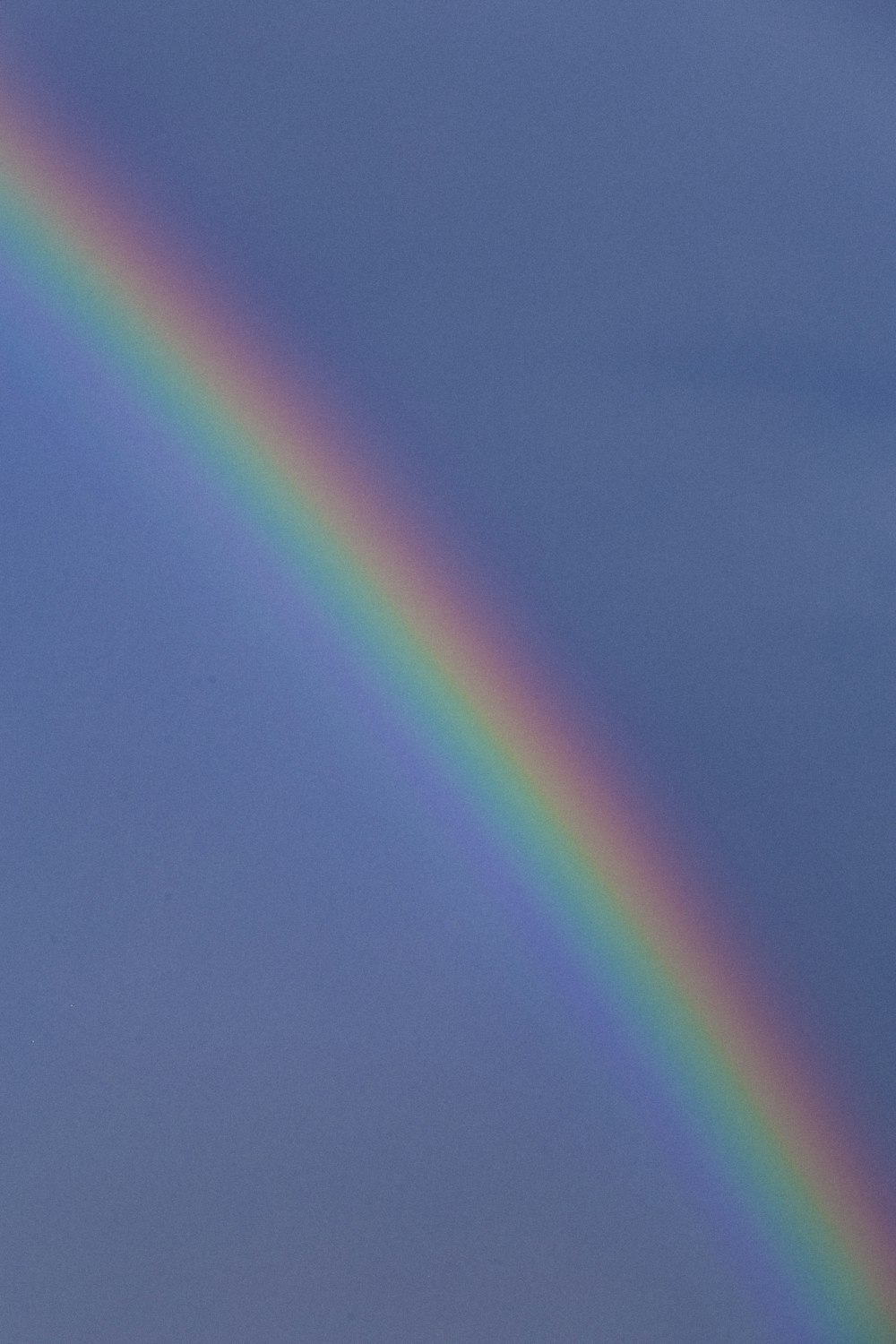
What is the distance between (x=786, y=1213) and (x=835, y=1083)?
1.18 ft

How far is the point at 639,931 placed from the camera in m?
4.74

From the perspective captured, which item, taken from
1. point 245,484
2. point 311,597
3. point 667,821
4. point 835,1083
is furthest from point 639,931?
point 245,484

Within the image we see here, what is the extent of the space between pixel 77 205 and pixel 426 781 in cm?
168

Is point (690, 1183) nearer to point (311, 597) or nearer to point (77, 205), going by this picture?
point (311, 597)

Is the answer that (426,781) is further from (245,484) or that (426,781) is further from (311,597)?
(245,484)

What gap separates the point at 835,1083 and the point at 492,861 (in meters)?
1.11

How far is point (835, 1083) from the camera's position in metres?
4.69

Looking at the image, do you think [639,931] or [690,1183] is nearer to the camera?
[690,1183]

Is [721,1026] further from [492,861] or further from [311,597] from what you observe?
[311,597]

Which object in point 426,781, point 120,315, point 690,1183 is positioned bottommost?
point 690,1183

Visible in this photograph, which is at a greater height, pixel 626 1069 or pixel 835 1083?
pixel 835 1083

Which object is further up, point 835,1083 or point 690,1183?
point 835,1083

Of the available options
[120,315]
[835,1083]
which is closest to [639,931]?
[835,1083]

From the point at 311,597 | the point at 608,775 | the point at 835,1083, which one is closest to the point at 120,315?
the point at 311,597
